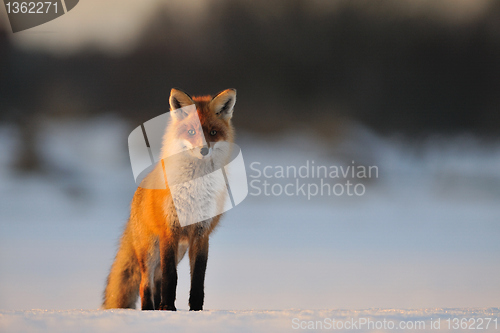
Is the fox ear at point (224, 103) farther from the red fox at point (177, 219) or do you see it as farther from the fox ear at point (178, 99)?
the fox ear at point (178, 99)

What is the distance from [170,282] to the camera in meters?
3.86

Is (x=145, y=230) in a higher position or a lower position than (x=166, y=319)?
higher

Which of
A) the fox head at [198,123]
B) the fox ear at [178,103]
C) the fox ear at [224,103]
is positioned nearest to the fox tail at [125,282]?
the fox head at [198,123]

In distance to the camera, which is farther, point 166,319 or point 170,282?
point 170,282

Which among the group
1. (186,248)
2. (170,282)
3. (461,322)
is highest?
(186,248)

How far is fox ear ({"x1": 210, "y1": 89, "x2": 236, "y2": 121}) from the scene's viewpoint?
13.7 feet

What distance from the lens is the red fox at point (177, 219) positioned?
395 cm

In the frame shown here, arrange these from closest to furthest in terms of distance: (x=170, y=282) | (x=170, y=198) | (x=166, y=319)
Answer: (x=166, y=319) < (x=170, y=282) < (x=170, y=198)

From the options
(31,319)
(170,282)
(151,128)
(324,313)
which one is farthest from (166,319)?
(151,128)

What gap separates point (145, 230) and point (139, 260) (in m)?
0.32

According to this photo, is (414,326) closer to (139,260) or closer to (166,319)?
(166,319)

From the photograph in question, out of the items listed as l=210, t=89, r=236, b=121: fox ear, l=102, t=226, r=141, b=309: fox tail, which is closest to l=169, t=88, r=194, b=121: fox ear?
l=210, t=89, r=236, b=121: fox ear

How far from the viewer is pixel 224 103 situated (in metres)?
4.28

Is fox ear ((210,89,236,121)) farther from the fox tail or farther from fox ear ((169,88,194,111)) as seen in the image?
the fox tail
